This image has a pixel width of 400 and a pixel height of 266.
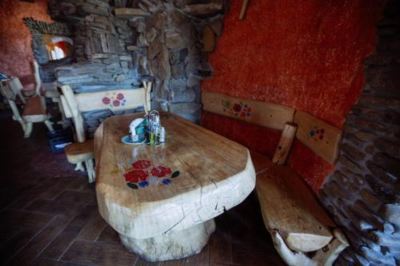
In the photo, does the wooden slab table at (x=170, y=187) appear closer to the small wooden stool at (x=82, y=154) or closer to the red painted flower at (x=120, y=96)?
the small wooden stool at (x=82, y=154)

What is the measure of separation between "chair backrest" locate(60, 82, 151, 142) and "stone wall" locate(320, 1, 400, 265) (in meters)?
1.87

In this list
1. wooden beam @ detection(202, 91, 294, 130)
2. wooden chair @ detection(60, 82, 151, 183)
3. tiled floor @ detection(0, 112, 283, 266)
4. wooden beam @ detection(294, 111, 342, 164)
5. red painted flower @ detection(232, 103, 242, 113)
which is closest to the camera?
wooden beam @ detection(294, 111, 342, 164)

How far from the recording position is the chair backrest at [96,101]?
89.7 inches

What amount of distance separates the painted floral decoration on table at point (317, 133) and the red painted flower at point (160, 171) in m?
1.26

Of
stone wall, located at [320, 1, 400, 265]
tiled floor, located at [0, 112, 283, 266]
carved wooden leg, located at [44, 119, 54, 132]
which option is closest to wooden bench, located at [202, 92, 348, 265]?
stone wall, located at [320, 1, 400, 265]

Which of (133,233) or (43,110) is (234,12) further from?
(43,110)

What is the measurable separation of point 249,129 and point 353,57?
4.45 feet

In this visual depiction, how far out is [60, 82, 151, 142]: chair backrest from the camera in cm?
228

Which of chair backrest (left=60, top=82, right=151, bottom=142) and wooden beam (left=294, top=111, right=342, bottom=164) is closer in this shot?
wooden beam (left=294, top=111, right=342, bottom=164)

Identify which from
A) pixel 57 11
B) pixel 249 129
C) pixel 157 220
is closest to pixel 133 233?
pixel 157 220

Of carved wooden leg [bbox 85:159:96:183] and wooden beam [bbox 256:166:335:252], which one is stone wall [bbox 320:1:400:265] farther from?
carved wooden leg [bbox 85:159:96:183]

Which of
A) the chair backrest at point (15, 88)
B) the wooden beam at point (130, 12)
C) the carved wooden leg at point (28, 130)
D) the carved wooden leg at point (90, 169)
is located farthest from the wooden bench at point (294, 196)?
the chair backrest at point (15, 88)

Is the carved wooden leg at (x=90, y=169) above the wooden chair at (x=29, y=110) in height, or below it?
below

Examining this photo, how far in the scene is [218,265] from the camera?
1550 mm
